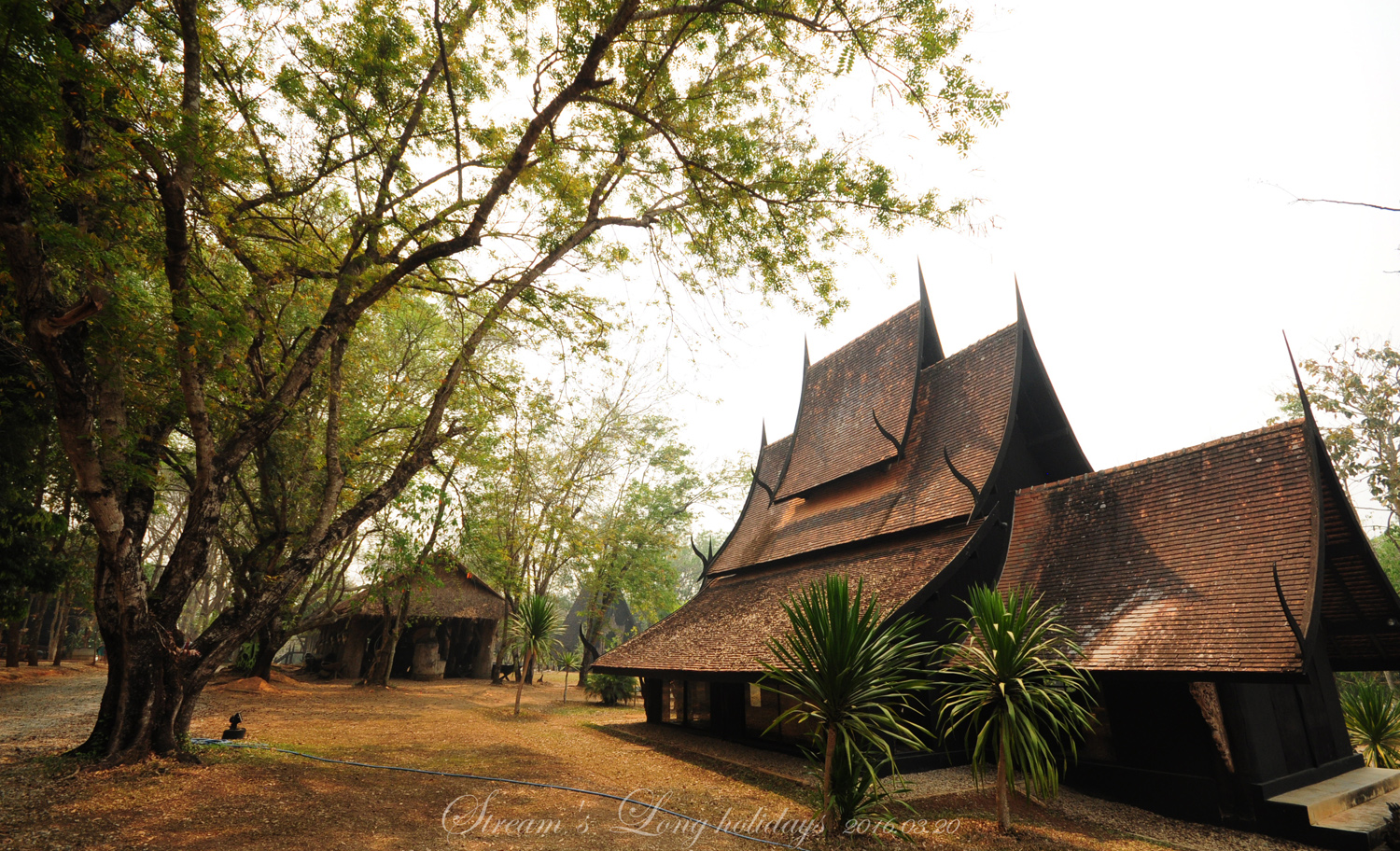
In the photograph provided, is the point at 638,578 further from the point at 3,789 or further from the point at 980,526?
the point at 3,789

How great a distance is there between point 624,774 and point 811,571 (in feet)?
16.0

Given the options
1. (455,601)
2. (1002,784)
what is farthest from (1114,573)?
(455,601)

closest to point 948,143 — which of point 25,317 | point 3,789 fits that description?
point 25,317

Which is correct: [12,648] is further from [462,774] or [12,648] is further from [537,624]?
[462,774]

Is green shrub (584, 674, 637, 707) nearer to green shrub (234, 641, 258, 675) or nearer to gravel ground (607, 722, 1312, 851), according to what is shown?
gravel ground (607, 722, 1312, 851)

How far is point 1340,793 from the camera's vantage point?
677cm

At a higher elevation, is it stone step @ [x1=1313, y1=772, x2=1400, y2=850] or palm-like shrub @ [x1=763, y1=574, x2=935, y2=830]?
palm-like shrub @ [x1=763, y1=574, x2=935, y2=830]

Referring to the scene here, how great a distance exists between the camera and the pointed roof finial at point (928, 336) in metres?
12.8

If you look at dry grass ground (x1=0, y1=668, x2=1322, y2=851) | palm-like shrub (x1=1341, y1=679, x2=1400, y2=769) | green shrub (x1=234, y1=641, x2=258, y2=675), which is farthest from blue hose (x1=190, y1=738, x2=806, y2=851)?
green shrub (x1=234, y1=641, x2=258, y2=675)

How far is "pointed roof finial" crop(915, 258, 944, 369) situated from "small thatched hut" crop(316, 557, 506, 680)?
1730cm

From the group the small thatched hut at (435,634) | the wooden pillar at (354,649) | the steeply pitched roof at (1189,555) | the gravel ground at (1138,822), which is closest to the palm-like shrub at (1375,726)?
the steeply pitched roof at (1189,555)

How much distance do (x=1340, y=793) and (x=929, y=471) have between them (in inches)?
240

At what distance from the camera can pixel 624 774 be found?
27.1 ft

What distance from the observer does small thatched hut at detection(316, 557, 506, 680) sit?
23.1 metres
